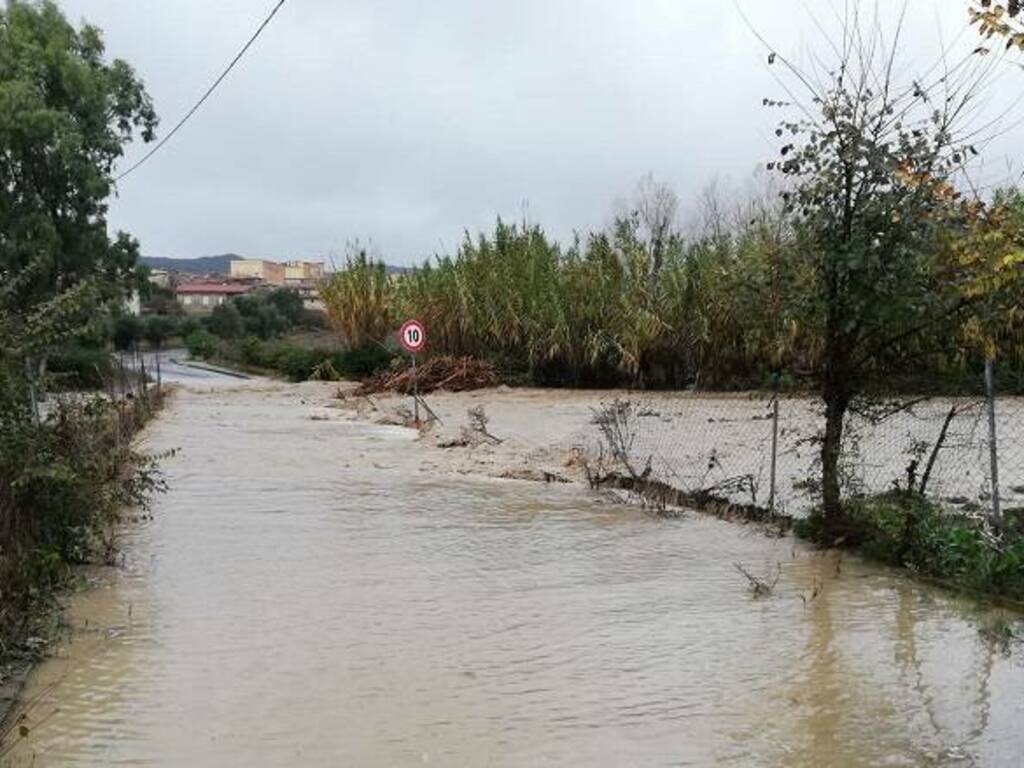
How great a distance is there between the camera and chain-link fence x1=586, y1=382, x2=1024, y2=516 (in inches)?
394

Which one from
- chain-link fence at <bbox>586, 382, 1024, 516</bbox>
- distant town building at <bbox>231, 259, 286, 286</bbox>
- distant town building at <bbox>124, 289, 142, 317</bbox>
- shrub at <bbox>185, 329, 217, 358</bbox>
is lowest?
chain-link fence at <bbox>586, 382, 1024, 516</bbox>

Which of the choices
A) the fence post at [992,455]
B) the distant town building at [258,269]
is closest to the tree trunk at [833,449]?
the fence post at [992,455]

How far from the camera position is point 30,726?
5320 mm

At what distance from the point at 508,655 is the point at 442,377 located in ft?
89.4

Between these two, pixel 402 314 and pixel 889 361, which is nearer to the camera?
pixel 889 361

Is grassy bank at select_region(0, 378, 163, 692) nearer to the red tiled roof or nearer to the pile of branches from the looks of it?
the pile of branches

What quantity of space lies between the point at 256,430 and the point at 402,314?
50.3 feet

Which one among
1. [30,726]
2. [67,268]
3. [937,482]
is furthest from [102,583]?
[67,268]

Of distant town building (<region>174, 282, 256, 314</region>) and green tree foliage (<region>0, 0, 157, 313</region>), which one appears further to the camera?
distant town building (<region>174, 282, 256, 314</region>)

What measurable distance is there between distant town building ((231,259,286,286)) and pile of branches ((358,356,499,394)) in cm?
11761

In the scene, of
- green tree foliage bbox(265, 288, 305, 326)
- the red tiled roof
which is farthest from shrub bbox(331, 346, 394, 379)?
the red tiled roof

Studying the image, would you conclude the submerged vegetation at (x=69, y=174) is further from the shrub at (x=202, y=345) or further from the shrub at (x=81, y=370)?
the shrub at (x=202, y=345)

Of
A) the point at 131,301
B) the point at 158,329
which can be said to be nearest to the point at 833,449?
the point at 131,301

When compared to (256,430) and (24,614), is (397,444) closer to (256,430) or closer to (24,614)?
(256,430)
